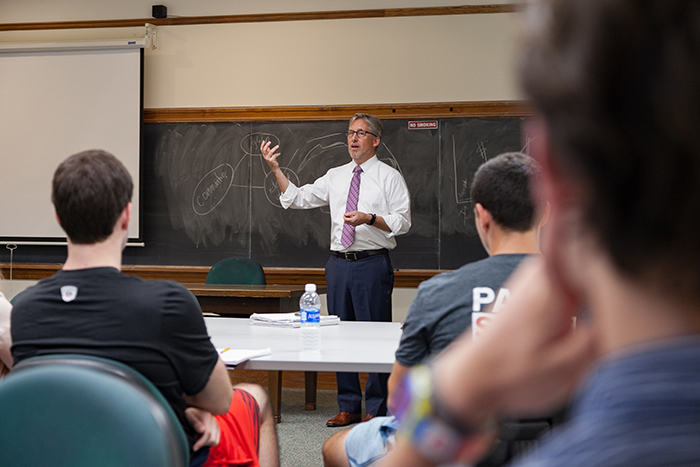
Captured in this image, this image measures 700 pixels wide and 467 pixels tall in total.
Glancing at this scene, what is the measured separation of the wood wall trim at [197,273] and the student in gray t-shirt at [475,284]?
3170 millimetres

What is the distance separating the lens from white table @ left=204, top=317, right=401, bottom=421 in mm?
1892

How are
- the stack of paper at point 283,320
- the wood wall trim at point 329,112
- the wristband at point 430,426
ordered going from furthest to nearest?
the wood wall trim at point 329,112, the stack of paper at point 283,320, the wristband at point 430,426

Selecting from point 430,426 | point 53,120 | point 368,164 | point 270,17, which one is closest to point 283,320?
point 368,164

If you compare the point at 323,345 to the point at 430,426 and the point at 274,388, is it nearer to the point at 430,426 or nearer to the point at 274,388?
the point at 274,388

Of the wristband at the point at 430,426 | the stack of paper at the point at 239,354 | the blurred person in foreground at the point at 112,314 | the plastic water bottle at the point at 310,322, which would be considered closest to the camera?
the wristband at the point at 430,426

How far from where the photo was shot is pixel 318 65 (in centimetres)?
500

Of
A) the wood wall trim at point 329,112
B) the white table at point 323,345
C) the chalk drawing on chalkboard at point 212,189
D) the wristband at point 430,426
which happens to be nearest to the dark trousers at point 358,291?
the white table at point 323,345

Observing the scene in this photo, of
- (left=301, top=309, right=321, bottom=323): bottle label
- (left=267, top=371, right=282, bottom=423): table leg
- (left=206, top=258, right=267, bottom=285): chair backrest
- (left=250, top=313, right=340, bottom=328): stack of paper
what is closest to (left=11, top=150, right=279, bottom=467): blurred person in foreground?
(left=301, top=309, right=321, bottom=323): bottle label

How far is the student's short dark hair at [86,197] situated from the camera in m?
1.41

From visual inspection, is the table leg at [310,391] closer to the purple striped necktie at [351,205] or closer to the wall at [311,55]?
the purple striped necktie at [351,205]

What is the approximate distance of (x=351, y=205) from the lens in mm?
4055

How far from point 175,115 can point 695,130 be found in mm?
5253

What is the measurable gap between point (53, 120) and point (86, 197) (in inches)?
172

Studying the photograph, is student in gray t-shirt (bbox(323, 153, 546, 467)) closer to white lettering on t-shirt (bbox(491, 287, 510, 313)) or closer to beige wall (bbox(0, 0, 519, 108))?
white lettering on t-shirt (bbox(491, 287, 510, 313))
